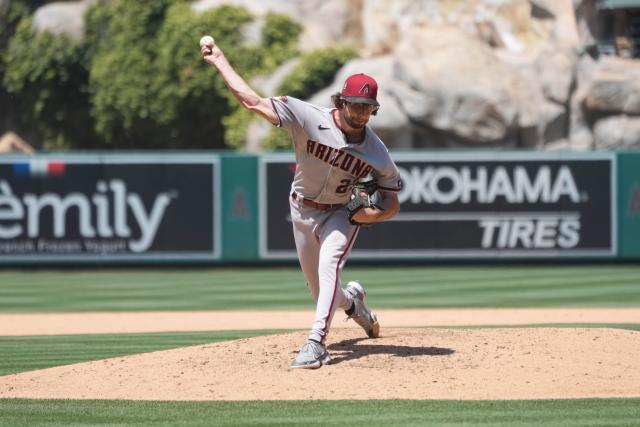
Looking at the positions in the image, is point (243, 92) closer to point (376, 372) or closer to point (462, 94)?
Result: point (376, 372)

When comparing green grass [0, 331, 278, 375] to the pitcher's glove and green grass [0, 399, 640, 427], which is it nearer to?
green grass [0, 399, 640, 427]

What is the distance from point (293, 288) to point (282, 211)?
11.0 ft

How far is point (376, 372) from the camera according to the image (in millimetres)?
6988

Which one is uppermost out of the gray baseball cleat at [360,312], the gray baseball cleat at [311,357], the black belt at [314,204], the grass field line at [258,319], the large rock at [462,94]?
the large rock at [462,94]

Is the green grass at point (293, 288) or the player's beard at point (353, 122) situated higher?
the player's beard at point (353, 122)

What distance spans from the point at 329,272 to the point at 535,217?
12.6 m

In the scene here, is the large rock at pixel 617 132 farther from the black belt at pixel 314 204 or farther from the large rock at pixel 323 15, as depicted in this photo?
the black belt at pixel 314 204

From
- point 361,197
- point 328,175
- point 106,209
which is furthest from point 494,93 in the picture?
point 328,175

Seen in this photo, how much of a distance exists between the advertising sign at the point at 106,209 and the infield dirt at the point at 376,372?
1149 cm

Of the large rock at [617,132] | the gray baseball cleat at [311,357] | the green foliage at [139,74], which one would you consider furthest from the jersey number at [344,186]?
the green foliage at [139,74]

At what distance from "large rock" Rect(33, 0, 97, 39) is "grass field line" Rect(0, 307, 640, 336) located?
77.7ft

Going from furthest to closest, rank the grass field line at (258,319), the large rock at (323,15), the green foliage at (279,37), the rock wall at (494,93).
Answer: the large rock at (323,15) → the green foliage at (279,37) → the rock wall at (494,93) → the grass field line at (258,319)

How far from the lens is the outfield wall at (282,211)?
19312 millimetres

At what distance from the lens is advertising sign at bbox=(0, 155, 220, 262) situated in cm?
1930
